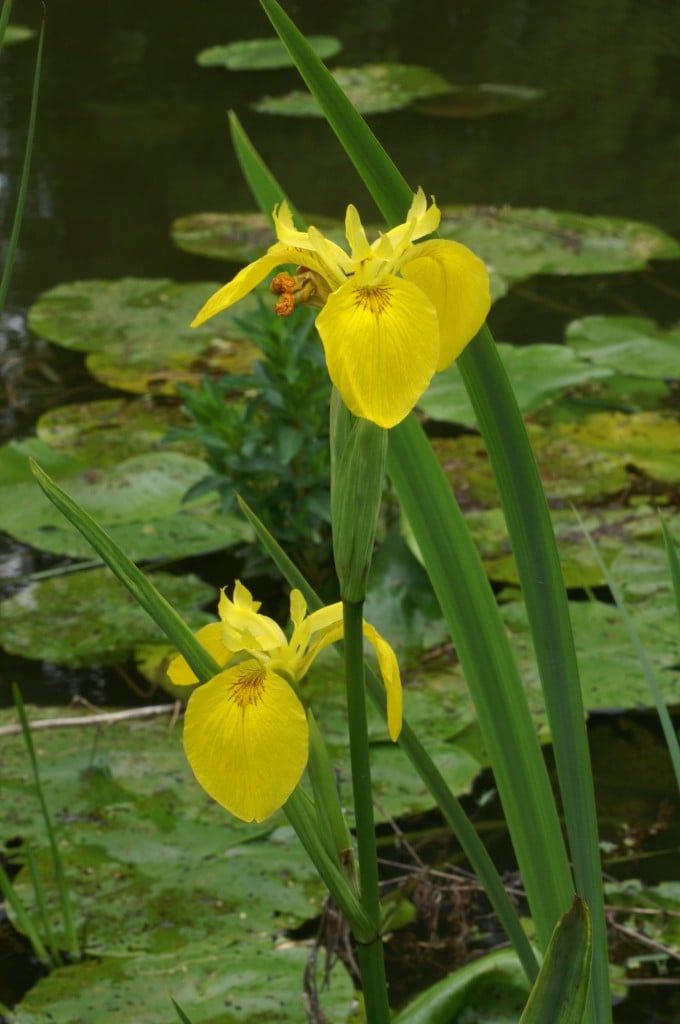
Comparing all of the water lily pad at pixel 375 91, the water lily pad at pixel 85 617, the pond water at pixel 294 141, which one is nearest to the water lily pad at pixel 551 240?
the pond water at pixel 294 141

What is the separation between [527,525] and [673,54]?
467 cm

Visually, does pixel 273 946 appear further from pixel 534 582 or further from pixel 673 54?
pixel 673 54

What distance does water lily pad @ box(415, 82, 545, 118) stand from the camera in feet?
14.1

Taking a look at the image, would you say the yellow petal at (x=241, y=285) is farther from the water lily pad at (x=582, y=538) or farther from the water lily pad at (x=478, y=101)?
the water lily pad at (x=478, y=101)

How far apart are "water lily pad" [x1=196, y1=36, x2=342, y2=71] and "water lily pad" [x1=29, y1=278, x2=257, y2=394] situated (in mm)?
2125

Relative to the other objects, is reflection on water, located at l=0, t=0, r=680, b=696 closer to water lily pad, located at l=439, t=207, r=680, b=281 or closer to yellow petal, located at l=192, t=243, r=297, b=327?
water lily pad, located at l=439, t=207, r=680, b=281

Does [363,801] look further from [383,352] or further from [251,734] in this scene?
[383,352]

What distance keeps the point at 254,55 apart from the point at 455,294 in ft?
15.6

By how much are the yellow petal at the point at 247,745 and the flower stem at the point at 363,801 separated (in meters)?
0.03

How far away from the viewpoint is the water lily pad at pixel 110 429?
7.59 feet

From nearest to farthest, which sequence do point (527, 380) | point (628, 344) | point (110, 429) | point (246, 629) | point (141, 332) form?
1. point (246, 629)
2. point (527, 380)
3. point (110, 429)
4. point (628, 344)
5. point (141, 332)

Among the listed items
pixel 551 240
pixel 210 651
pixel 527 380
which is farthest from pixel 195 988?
pixel 551 240

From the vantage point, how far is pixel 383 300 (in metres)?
0.49

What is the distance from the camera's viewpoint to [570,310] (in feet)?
9.46
